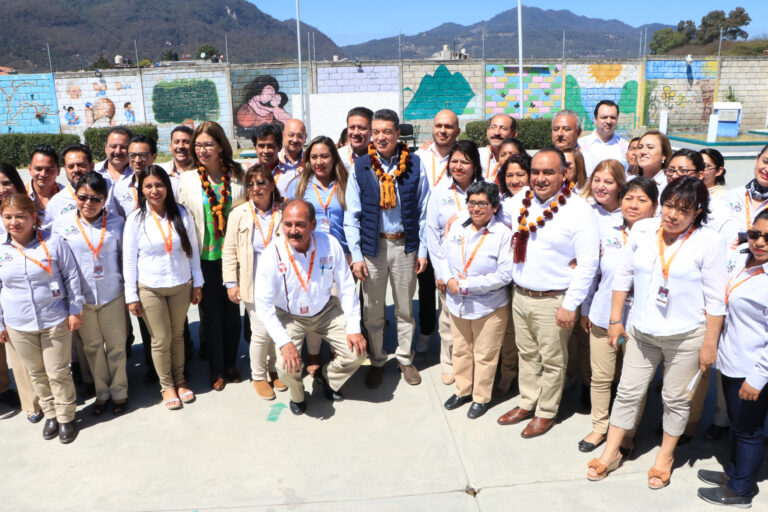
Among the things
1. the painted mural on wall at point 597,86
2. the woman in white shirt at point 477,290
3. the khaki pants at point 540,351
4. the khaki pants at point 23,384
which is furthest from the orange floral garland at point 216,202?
the painted mural on wall at point 597,86

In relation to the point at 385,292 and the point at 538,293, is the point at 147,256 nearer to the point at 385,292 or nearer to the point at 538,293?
the point at 385,292

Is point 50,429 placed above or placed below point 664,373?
below

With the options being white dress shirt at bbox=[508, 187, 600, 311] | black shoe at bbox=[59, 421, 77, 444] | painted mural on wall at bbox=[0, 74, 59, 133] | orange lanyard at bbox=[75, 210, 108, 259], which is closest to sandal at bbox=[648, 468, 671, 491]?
white dress shirt at bbox=[508, 187, 600, 311]

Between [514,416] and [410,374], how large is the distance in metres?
0.95

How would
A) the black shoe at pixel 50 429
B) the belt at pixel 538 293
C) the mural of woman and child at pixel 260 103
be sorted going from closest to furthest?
the belt at pixel 538 293, the black shoe at pixel 50 429, the mural of woman and child at pixel 260 103

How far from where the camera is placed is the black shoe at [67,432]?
3820mm

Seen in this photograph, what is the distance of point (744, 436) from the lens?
3066 millimetres

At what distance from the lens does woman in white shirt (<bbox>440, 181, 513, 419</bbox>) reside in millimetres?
3779

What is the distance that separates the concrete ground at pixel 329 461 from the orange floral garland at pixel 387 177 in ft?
4.90

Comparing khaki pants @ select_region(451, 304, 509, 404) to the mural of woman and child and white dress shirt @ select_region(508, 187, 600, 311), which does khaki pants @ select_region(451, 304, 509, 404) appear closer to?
white dress shirt @ select_region(508, 187, 600, 311)

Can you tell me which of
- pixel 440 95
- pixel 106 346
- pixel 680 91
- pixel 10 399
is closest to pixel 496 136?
pixel 106 346

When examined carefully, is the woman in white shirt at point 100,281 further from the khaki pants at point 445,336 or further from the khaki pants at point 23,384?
the khaki pants at point 445,336

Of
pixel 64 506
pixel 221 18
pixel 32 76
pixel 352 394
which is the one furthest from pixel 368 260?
pixel 221 18

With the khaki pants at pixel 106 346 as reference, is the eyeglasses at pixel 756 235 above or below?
above
